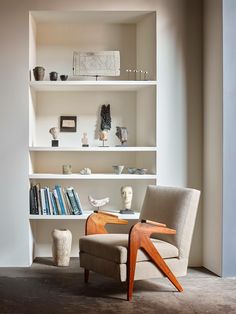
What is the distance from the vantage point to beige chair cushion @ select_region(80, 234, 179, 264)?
3.89 m

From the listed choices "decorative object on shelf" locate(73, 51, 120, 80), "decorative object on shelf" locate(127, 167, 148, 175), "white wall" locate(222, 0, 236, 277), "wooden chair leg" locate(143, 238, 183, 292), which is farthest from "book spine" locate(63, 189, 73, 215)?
"white wall" locate(222, 0, 236, 277)

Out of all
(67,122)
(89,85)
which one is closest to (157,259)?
(89,85)

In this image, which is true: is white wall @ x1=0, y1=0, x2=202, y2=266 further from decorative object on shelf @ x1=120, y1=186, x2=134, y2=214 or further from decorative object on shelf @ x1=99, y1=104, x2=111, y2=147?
decorative object on shelf @ x1=99, y1=104, x2=111, y2=147

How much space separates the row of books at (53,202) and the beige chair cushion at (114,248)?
780mm

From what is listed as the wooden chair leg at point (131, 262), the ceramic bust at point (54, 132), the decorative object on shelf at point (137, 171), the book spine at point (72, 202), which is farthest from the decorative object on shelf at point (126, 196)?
the wooden chair leg at point (131, 262)

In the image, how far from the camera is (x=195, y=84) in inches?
203

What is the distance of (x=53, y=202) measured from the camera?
5.14m

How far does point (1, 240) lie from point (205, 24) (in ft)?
9.71

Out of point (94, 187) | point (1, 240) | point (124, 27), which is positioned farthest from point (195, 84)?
point (1, 240)

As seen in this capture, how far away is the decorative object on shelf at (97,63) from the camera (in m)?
5.21

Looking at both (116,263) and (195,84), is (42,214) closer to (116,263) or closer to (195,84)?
(116,263)

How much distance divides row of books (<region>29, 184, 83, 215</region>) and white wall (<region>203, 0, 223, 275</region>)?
4.24 feet

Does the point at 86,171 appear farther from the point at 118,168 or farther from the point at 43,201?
the point at 43,201

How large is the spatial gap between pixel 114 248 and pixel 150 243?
29cm
